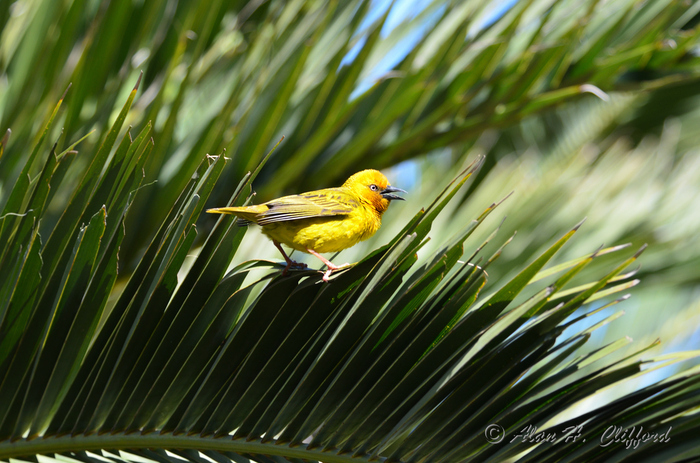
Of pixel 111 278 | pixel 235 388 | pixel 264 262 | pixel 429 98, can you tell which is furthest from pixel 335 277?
pixel 429 98

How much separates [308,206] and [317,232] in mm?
118

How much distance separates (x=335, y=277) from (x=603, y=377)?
2.83ft

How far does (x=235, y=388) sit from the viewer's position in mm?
1826

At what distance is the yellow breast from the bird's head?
0.19 meters

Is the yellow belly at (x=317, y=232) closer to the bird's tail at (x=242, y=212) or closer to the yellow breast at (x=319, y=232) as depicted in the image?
the yellow breast at (x=319, y=232)

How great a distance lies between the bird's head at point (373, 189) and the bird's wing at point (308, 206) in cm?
12

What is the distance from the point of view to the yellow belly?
7.61 feet

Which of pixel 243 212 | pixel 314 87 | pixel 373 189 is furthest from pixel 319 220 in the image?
pixel 314 87

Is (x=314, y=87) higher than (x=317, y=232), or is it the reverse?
(x=314, y=87)

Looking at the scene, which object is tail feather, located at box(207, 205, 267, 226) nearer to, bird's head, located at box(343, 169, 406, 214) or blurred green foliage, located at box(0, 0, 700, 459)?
blurred green foliage, located at box(0, 0, 700, 459)

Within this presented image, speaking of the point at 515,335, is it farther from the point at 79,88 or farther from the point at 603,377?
the point at 79,88

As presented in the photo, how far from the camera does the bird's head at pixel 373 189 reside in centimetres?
259

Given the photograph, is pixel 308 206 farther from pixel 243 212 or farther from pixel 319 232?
pixel 243 212

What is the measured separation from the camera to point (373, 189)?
8.56 ft
